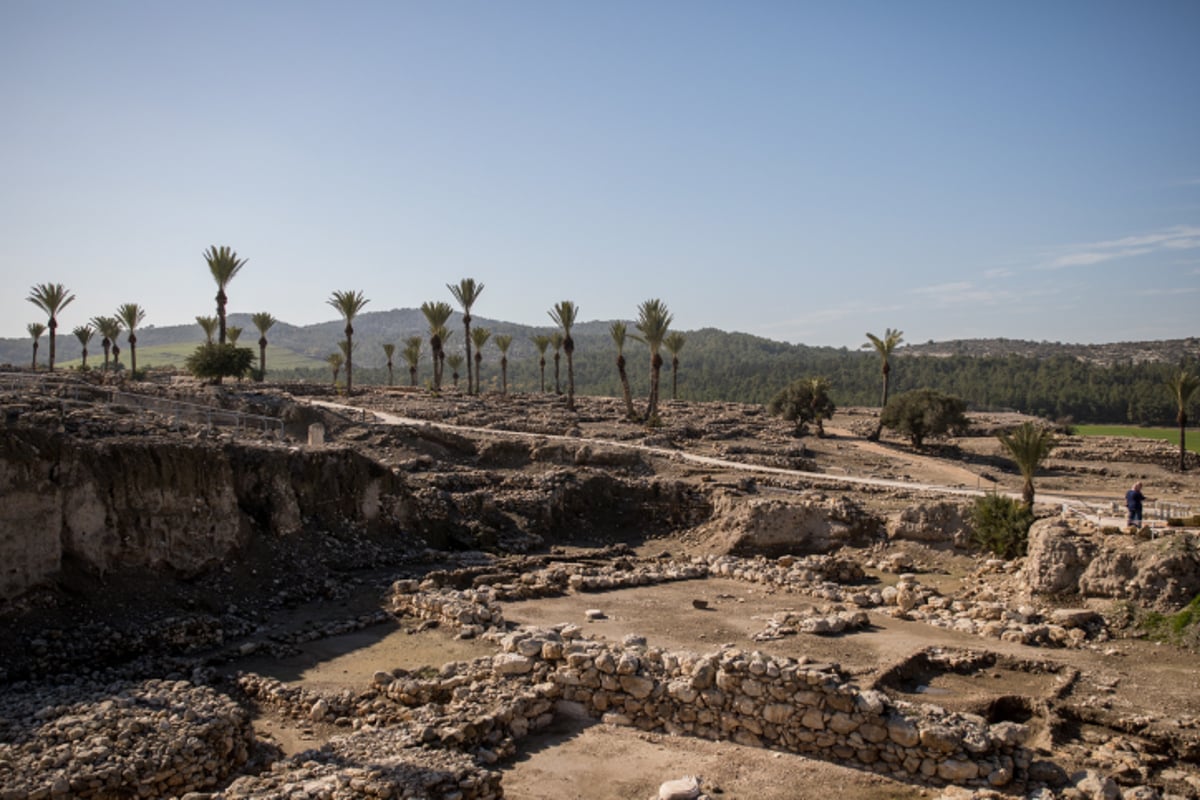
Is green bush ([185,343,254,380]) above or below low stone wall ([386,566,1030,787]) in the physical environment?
above

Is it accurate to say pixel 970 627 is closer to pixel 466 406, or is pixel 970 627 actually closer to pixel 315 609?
pixel 315 609

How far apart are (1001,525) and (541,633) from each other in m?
14.2

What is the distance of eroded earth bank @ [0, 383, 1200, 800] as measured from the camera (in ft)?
34.4

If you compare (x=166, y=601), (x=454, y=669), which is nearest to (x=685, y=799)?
(x=454, y=669)

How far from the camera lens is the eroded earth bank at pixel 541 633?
10492mm

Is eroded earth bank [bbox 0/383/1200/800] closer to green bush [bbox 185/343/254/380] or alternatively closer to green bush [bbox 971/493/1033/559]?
green bush [bbox 971/493/1033/559]

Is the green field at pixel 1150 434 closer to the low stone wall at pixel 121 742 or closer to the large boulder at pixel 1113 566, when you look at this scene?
the large boulder at pixel 1113 566

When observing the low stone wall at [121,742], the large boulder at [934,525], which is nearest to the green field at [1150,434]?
the large boulder at [934,525]

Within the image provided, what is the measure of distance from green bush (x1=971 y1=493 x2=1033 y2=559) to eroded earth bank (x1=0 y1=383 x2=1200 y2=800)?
0.73 m

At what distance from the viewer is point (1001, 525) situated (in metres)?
22.1

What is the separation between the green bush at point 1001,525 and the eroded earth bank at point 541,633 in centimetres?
73

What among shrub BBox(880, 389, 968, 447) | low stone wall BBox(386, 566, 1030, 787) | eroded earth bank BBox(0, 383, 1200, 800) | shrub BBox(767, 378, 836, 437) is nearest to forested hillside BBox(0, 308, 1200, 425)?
shrub BBox(767, 378, 836, 437)

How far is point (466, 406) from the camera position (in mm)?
48594

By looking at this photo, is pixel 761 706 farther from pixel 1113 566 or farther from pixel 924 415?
pixel 924 415
